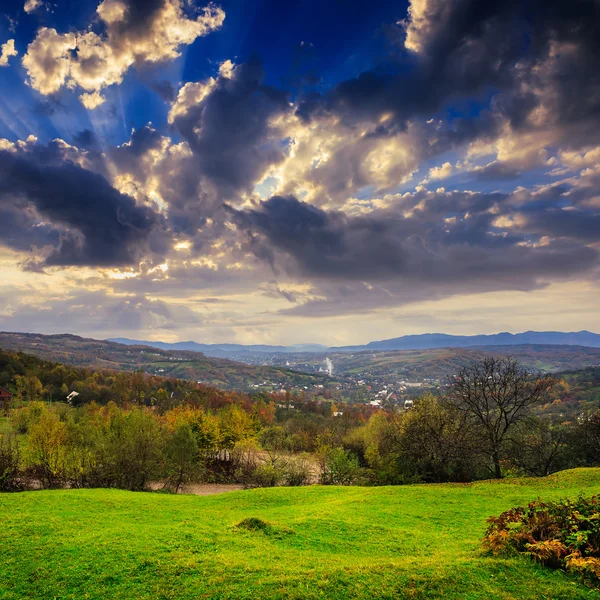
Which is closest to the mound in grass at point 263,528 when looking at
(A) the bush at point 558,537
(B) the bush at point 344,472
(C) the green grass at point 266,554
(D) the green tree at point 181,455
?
(C) the green grass at point 266,554

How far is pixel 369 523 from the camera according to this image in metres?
20.6

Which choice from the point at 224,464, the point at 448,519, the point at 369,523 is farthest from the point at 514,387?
the point at 224,464

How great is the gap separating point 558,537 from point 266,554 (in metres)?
11.4

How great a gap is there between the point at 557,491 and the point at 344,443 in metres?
44.8

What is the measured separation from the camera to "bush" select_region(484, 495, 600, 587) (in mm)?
11267

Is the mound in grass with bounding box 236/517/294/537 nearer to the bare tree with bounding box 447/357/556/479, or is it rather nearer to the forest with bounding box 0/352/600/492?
the forest with bounding box 0/352/600/492

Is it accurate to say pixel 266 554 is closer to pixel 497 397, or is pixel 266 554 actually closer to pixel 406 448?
pixel 406 448

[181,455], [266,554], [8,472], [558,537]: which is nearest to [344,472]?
[181,455]

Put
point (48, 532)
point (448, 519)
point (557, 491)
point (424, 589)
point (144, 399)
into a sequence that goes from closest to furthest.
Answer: point (424, 589) < point (48, 532) < point (448, 519) < point (557, 491) < point (144, 399)

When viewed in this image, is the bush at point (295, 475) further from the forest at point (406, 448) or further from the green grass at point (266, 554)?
the green grass at point (266, 554)

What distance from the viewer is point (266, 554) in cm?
1455

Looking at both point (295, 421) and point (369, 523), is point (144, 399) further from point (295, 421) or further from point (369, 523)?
point (369, 523)

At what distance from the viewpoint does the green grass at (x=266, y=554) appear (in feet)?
36.2

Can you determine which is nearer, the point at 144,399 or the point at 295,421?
the point at 295,421
